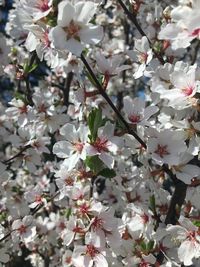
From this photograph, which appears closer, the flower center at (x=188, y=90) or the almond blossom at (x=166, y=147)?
the flower center at (x=188, y=90)

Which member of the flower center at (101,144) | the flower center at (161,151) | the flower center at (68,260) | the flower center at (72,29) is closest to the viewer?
the flower center at (72,29)

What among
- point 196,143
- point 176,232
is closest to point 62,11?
point 196,143

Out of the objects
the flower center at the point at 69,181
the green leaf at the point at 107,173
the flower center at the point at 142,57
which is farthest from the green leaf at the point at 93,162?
the flower center at the point at 142,57

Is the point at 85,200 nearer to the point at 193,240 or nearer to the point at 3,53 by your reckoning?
the point at 193,240

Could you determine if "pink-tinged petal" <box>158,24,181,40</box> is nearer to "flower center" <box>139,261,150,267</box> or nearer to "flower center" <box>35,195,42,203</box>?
"flower center" <box>139,261,150,267</box>

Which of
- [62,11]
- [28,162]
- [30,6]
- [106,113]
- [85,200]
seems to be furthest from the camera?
[28,162]

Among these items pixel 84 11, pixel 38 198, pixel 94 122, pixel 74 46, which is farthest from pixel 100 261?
pixel 84 11

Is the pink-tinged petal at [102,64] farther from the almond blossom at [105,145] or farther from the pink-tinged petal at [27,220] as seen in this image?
the pink-tinged petal at [27,220]
